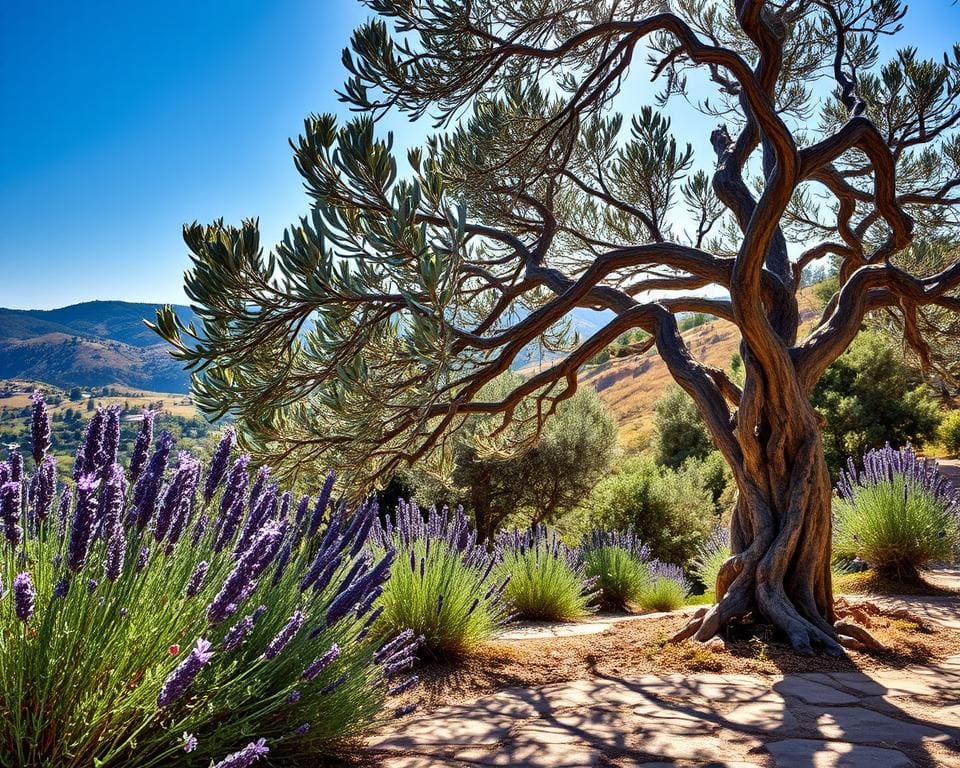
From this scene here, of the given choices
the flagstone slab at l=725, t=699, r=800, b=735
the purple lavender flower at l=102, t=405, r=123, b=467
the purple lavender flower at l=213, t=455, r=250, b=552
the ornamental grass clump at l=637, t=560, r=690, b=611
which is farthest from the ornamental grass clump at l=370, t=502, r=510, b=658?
the ornamental grass clump at l=637, t=560, r=690, b=611

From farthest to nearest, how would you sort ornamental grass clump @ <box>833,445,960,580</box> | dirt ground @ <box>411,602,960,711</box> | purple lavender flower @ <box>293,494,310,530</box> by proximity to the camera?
1. ornamental grass clump @ <box>833,445,960,580</box>
2. dirt ground @ <box>411,602,960,711</box>
3. purple lavender flower @ <box>293,494,310,530</box>

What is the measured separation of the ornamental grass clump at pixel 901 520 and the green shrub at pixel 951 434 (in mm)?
15683

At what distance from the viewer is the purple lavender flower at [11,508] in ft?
4.52

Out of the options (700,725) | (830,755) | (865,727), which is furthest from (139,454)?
(865,727)

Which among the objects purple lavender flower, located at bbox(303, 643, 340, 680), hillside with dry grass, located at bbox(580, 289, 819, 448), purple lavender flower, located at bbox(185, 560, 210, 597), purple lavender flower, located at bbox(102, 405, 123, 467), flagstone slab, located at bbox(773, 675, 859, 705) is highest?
hillside with dry grass, located at bbox(580, 289, 819, 448)

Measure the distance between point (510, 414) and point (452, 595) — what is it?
74.2 inches

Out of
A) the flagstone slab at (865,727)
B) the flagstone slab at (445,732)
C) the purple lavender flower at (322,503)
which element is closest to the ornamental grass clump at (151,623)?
the purple lavender flower at (322,503)

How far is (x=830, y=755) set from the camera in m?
2.24

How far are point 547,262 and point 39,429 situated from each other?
19.3 ft

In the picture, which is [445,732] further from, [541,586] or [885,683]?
[541,586]

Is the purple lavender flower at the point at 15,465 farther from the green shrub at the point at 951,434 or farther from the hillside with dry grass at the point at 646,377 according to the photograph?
the hillside with dry grass at the point at 646,377

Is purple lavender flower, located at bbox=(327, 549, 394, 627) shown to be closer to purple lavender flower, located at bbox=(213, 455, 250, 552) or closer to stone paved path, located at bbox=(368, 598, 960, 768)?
purple lavender flower, located at bbox=(213, 455, 250, 552)

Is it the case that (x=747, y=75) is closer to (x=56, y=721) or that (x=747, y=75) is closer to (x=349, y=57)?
(x=349, y=57)

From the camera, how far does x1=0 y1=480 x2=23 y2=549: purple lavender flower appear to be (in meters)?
1.38
